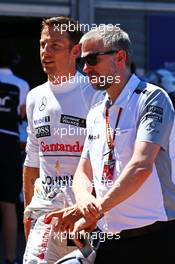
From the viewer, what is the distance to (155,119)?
3482 millimetres

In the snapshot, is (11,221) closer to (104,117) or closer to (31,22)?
(31,22)

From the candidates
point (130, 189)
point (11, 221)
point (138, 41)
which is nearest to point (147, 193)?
point (130, 189)

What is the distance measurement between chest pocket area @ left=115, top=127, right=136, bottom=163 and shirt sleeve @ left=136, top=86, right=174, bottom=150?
63 millimetres

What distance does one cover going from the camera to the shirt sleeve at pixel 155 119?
346 centimetres

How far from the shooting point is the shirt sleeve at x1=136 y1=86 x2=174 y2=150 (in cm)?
346

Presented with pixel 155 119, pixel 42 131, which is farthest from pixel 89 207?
pixel 42 131

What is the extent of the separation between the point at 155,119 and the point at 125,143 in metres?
0.19

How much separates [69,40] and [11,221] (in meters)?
2.98

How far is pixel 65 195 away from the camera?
4.47 m

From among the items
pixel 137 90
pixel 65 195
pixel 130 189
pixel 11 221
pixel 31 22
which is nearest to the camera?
pixel 130 189

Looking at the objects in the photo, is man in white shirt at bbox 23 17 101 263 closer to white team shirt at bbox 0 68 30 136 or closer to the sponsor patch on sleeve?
the sponsor patch on sleeve

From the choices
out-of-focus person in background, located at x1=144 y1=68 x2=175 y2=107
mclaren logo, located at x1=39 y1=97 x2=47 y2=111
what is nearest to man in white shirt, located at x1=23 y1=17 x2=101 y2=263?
mclaren logo, located at x1=39 y1=97 x2=47 y2=111

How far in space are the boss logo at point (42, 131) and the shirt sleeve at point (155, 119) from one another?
1.08 metres

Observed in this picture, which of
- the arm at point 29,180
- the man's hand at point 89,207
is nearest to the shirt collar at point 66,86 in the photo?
the arm at point 29,180
